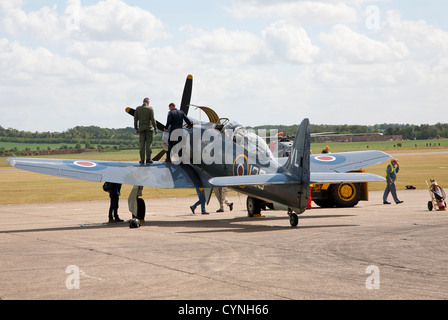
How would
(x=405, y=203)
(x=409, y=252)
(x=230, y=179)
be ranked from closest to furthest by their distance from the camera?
(x=409, y=252)
(x=230, y=179)
(x=405, y=203)

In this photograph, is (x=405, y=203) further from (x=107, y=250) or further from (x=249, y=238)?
(x=107, y=250)

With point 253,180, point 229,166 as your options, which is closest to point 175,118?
point 229,166

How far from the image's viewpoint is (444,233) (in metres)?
15.1

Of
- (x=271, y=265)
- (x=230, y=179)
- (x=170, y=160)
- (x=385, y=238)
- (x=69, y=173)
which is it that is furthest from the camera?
(x=170, y=160)

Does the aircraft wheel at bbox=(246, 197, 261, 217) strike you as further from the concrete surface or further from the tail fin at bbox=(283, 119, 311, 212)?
the tail fin at bbox=(283, 119, 311, 212)

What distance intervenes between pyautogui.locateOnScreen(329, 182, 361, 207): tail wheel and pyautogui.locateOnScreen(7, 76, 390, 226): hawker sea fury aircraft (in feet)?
8.03

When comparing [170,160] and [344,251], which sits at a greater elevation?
[170,160]

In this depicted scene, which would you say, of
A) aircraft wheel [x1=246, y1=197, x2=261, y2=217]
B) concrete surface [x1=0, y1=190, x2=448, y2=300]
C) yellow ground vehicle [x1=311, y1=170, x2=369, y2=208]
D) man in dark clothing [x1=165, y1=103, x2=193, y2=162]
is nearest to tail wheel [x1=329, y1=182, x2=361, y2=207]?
yellow ground vehicle [x1=311, y1=170, x2=369, y2=208]

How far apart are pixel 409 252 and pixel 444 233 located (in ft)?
11.3

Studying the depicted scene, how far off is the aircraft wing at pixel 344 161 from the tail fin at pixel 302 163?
533cm

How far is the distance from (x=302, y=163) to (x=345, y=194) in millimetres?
9357
